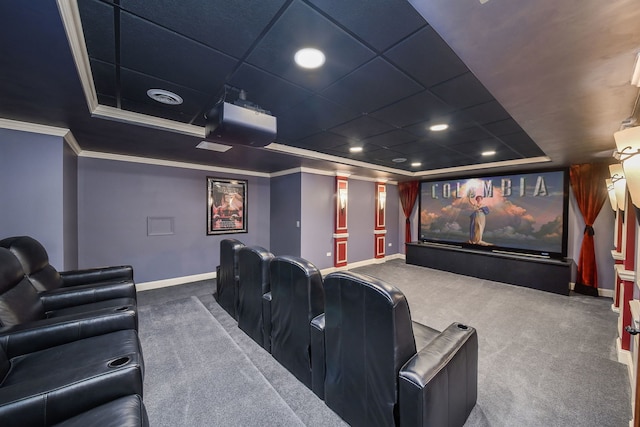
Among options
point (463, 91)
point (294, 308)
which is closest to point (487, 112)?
point (463, 91)

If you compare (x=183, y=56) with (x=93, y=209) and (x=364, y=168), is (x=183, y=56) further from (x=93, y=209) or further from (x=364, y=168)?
(x=364, y=168)

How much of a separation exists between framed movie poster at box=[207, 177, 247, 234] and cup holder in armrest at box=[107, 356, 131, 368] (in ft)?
12.8

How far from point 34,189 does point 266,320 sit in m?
2.80

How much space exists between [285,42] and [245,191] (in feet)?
14.4

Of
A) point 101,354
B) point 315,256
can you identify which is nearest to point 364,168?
point 315,256

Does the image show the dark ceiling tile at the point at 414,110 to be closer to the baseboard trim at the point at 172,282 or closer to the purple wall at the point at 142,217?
the purple wall at the point at 142,217

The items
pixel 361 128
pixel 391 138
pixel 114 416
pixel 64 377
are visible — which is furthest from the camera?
pixel 391 138

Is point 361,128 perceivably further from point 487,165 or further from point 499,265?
point 499,265

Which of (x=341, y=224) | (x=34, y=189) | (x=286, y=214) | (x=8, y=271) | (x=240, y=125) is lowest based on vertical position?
(x=8, y=271)

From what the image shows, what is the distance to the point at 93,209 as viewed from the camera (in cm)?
392

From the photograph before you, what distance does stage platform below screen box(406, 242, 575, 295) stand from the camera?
4.31m

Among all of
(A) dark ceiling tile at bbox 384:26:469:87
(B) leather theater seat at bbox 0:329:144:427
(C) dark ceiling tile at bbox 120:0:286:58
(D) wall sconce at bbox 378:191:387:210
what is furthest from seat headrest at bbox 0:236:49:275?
(D) wall sconce at bbox 378:191:387:210

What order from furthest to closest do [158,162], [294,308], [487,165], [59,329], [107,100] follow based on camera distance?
[487,165]
[158,162]
[107,100]
[294,308]
[59,329]

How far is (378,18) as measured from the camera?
1312 millimetres
